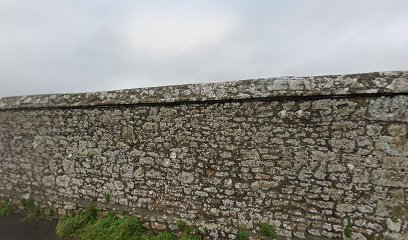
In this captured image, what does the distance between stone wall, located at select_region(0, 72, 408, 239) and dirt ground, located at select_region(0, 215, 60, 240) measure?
50 centimetres

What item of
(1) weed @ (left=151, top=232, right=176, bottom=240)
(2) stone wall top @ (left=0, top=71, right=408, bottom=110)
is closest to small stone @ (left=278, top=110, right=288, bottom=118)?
(2) stone wall top @ (left=0, top=71, right=408, bottom=110)

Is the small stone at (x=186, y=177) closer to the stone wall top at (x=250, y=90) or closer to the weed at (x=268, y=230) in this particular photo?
the stone wall top at (x=250, y=90)

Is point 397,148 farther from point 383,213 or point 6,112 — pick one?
point 6,112

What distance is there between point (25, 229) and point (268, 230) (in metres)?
5.40

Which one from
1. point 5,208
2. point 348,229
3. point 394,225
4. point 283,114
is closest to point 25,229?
point 5,208

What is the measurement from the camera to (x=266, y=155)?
628 centimetres

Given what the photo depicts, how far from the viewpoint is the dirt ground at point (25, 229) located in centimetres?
805

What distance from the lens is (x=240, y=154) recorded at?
6.50 metres

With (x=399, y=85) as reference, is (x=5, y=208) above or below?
below

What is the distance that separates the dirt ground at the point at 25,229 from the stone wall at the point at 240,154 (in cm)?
50

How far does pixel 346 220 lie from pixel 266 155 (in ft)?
4.98

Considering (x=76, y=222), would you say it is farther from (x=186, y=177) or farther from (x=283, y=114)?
(x=283, y=114)

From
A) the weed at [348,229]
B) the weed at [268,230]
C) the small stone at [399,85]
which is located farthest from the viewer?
the weed at [268,230]

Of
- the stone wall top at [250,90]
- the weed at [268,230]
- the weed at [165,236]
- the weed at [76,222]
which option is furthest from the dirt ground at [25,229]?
the weed at [268,230]
